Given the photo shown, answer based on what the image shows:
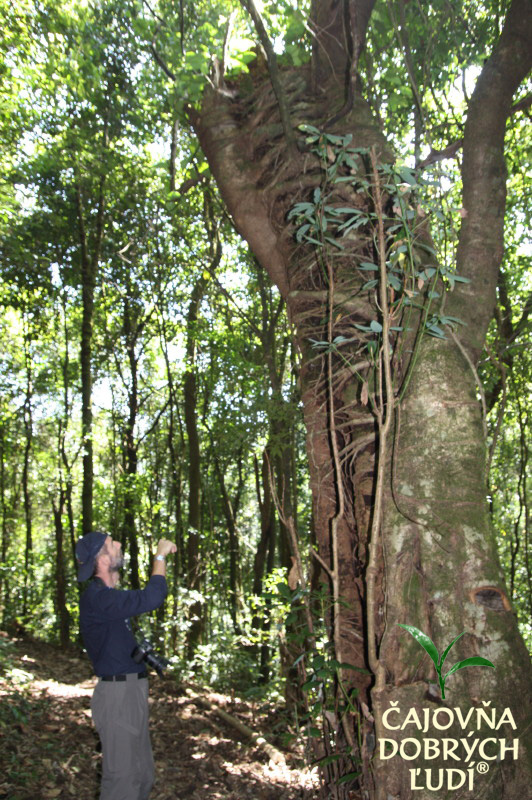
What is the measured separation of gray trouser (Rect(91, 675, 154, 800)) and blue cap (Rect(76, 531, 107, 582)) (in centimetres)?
61

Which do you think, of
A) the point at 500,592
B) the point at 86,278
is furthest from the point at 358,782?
the point at 86,278

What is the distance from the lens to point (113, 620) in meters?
3.05

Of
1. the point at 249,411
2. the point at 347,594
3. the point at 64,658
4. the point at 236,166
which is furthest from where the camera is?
the point at 64,658

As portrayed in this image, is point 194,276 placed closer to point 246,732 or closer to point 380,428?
point 246,732

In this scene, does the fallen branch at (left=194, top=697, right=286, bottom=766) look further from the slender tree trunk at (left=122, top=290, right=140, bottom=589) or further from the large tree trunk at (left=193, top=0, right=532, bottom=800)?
the slender tree trunk at (left=122, top=290, right=140, bottom=589)

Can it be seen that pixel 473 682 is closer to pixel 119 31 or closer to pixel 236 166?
pixel 236 166

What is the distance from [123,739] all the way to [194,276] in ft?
29.6

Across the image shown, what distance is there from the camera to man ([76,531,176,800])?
9.62 ft

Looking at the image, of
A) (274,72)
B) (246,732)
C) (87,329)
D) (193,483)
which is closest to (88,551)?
(274,72)

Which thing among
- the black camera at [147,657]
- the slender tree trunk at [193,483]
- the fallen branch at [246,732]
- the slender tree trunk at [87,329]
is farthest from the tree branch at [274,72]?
the slender tree trunk at [87,329]

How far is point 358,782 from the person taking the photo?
2395mm

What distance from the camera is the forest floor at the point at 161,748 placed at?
14.1ft

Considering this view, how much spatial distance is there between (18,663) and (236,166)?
7.49m

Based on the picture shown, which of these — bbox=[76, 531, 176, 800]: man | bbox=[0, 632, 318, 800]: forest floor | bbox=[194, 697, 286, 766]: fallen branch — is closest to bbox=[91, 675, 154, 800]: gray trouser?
bbox=[76, 531, 176, 800]: man
